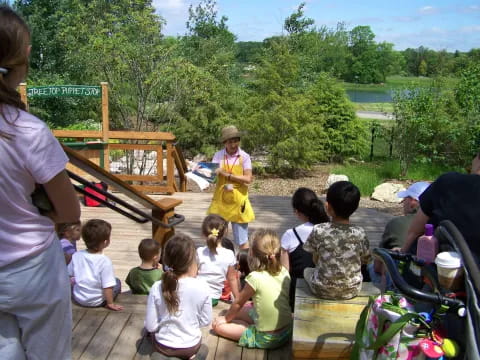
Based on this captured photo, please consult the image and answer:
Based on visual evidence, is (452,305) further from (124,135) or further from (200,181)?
(200,181)

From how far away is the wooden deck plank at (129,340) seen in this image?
253 centimetres

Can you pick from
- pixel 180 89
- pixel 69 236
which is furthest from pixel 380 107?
pixel 69 236

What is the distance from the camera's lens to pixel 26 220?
1.29 meters

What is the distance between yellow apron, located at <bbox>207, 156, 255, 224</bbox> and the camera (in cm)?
442

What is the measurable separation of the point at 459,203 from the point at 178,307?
131cm

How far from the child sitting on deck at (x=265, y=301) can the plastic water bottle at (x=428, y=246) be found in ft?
2.63

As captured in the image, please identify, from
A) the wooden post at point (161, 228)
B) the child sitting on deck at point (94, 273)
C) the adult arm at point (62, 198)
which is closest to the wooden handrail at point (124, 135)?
the wooden post at point (161, 228)

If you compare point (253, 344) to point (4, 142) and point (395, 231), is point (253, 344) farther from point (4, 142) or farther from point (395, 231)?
point (4, 142)

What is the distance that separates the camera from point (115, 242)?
5.42 m

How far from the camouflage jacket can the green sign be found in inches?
236

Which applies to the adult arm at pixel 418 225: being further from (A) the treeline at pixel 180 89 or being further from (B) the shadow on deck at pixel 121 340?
(A) the treeline at pixel 180 89

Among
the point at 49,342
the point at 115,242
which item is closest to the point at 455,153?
the point at 115,242

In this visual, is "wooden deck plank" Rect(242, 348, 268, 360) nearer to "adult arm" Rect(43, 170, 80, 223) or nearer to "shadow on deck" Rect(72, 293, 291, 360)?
"shadow on deck" Rect(72, 293, 291, 360)

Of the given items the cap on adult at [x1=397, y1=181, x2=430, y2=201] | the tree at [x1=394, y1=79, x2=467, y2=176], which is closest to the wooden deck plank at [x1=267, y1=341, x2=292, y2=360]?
the cap on adult at [x1=397, y1=181, x2=430, y2=201]
